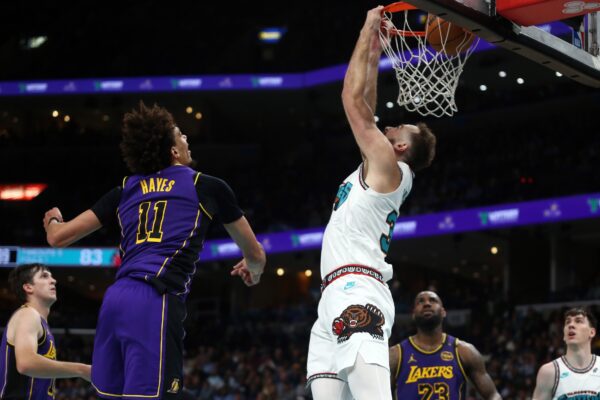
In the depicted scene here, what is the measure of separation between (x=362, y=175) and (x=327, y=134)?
27.2m

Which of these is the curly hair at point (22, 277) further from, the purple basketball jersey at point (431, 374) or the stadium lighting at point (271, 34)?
the stadium lighting at point (271, 34)

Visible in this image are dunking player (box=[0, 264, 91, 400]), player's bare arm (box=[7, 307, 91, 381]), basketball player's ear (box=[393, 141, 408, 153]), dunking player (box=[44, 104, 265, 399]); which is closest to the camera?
dunking player (box=[44, 104, 265, 399])

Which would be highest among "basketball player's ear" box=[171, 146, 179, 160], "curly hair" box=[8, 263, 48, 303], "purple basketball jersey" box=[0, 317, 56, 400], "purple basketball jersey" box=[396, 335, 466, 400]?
"basketball player's ear" box=[171, 146, 179, 160]

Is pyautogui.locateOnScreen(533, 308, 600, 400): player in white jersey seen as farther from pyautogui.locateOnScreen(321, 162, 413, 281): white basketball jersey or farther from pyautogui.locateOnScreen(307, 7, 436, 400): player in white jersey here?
pyautogui.locateOnScreen(321, 162, 413, 281): white basketball jersey

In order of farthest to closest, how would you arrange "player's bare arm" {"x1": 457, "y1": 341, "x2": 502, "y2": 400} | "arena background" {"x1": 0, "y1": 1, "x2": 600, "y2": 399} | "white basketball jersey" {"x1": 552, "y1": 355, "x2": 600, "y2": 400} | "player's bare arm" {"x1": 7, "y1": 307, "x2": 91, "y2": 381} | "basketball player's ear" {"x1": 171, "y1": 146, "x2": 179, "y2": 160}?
"arena background" {"x1": 0, "y1": 1, "x2": 600, "y2": 399} < "white basketball jersey" {"x1": 552, "y1": 355, "x2": 600, "y2": 400} < "player's bare arm" {"x1": 457, "y1": 341, "x2": 502, "y2": 400} < "player's bare arm" {"x1": 7, "y1": 307, "x2": 91, "y2": 381} < "basketball player's ear" {"x1": 171, "y1": 146, "x2": 179, "y2": 160}

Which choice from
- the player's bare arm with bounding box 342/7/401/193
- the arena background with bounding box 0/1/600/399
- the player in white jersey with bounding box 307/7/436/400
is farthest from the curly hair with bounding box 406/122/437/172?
the arena background with bounding box 0/1/600/399

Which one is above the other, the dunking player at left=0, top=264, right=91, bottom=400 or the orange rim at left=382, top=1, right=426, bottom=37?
the orange rim at left=382, top=1, right=426, bottom=37

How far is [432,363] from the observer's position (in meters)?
7.63

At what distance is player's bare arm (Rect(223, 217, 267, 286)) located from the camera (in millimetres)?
4664

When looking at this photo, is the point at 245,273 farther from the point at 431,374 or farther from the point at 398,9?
the point at 431,374

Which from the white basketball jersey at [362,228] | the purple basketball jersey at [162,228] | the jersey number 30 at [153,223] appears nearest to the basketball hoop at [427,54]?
the white basketball jersey at [362,228]

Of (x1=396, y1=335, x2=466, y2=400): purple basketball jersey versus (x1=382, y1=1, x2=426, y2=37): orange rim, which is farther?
(x1=396, y1=335, x2=466, y2=400): purple basketball jersey

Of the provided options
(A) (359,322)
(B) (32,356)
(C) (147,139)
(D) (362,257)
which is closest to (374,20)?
(D) (362,257)

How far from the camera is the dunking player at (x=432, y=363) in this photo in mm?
7539
